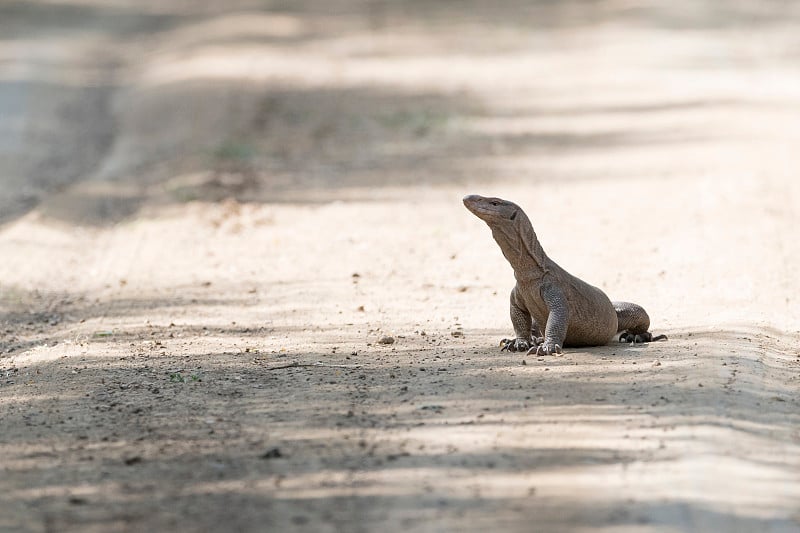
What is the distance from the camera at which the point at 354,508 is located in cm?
550

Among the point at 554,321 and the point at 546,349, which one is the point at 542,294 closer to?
the point at 554,321

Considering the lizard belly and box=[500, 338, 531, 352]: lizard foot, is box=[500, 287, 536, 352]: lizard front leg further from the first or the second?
the lizard belly

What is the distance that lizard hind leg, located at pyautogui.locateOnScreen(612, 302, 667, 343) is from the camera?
8414 millimetres

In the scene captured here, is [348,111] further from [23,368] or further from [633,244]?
[23,368]

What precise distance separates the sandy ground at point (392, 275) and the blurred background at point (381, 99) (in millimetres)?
96

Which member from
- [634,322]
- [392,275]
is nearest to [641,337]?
[634,322]

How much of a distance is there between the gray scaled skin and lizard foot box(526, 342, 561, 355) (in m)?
0.01

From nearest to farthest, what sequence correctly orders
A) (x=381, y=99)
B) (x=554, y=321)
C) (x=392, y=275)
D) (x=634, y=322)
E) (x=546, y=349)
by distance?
(x=546, y=349)
(x=554, y=321)
(x=634, y=322)
(x=392, y=275)
(x=381, y=99)

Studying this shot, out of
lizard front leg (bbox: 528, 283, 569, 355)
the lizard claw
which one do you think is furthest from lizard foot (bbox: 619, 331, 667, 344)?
the lizard claw

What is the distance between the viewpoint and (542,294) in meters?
8.09

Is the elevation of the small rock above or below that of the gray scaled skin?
below

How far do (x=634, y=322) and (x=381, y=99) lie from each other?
11795 mm

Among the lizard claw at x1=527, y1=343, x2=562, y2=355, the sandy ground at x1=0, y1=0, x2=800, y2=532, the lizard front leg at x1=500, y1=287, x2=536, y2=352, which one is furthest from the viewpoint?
the lizard front leg at x1=500, y1=287, x2=536, y2=352

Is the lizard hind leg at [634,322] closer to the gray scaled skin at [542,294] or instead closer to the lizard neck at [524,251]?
the gray scaled skin at [542,294]
